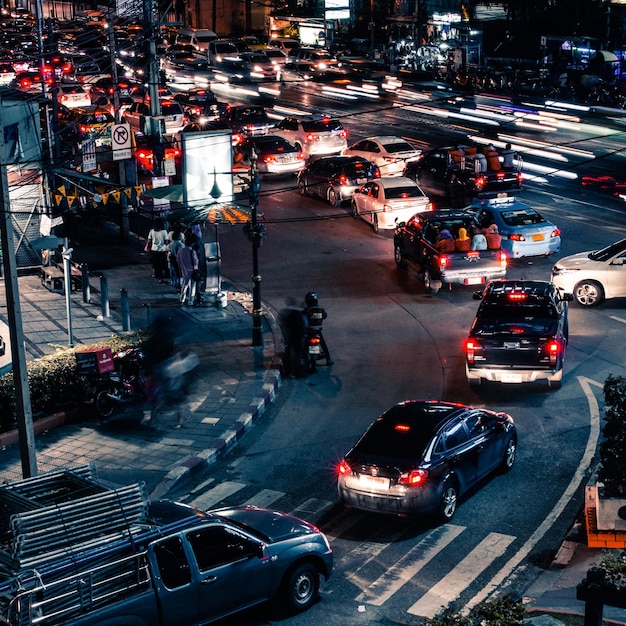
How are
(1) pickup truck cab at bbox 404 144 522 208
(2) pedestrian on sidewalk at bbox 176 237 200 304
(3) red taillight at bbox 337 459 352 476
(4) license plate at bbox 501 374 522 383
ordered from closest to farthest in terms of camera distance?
(3) red taillight at bbox 337 459 352 476
(4) license plate at bbox 501 374 522 383
(2) pedestrian on sidewalk at bbox 176 237 200 304
(1) pickup truck cab at bbox 404 144 522 208

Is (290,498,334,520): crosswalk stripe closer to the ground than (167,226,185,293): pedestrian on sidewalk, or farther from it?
closer to the ground

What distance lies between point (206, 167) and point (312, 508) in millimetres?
15354

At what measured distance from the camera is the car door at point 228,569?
11.1m

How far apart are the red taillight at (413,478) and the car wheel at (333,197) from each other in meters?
21.1

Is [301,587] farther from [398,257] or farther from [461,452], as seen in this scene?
[398,257]

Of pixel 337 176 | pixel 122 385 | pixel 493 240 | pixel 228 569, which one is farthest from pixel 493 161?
pixel 228 569

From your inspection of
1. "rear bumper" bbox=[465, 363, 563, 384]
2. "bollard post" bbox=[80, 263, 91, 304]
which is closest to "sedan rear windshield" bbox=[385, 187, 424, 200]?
"bollard post" bbox=[80, 263, 91, 304]

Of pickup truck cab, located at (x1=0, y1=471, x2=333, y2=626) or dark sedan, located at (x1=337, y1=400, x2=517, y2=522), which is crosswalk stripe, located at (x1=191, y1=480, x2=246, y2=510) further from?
pickup truck cab, located at (x1=0, y1=471, x2=333, y2=626)

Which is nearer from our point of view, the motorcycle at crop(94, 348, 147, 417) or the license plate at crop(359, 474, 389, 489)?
the license plate at crop(359, 474, 389, 489)

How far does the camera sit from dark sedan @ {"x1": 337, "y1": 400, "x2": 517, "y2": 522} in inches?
552

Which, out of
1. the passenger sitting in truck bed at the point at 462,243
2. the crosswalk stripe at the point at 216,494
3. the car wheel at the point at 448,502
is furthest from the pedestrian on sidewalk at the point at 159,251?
the car wheel at the point at 448,502

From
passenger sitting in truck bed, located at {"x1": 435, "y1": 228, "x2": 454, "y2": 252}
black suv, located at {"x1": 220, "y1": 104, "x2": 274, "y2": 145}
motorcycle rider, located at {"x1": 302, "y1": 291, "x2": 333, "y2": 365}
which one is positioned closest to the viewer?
motorcycle rider, located at {"x1": 302, "y1": 291, "x2": 333, "y2": 365}

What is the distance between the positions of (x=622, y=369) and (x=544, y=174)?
1895cm

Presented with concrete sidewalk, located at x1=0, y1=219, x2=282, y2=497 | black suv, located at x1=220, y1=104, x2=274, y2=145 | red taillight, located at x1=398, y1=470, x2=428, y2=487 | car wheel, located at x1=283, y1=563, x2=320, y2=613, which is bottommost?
concrete sidewalk, located at x1=0, y1=219, x2=282, y2=497
